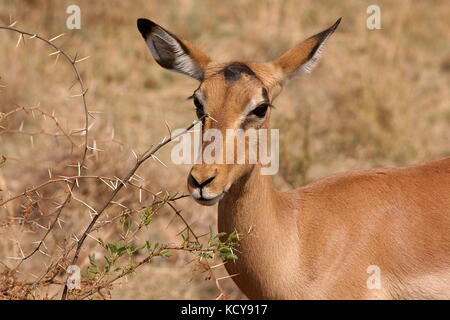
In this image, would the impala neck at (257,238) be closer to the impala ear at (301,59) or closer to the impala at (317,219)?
the impala at (317,219)

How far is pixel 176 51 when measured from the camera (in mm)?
5086

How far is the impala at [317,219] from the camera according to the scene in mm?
4668

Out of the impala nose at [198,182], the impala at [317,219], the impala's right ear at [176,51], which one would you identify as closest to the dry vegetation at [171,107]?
the impala's right ear at [176,51]

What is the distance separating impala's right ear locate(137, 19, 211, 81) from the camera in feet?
16.5

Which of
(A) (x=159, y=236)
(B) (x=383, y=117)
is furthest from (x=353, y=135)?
(A) (x=159, y=236)

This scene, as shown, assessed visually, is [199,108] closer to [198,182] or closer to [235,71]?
[235,71]

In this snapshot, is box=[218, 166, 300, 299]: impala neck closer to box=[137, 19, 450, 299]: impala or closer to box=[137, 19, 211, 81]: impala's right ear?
box=[137, 19, 450, 299]: impala

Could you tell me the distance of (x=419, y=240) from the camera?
489cm

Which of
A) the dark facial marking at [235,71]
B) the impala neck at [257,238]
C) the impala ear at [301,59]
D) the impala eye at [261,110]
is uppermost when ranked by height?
the impala ear at [301,59]

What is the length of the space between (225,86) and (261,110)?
0.24m

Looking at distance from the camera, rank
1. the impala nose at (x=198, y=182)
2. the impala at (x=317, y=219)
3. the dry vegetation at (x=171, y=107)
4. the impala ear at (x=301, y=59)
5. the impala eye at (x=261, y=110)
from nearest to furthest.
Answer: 1. the impala nose at (x=198, y=182)
2. the impala eye at (x=261, y=110)
3. the impala at (x=317, y=219)
4. the impala ear at (x=301, y=59)
5. the dry vegetation at (x=171, y=107)

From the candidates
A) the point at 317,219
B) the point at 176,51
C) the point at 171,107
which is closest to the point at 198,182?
the point at 317,219

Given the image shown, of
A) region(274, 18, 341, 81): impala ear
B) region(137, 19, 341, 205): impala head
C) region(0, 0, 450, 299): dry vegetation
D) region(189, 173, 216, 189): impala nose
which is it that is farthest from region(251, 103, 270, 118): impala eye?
region(0, 0, 450, 299): dry vegetation

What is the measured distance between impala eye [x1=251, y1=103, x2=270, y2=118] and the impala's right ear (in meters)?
0.60
